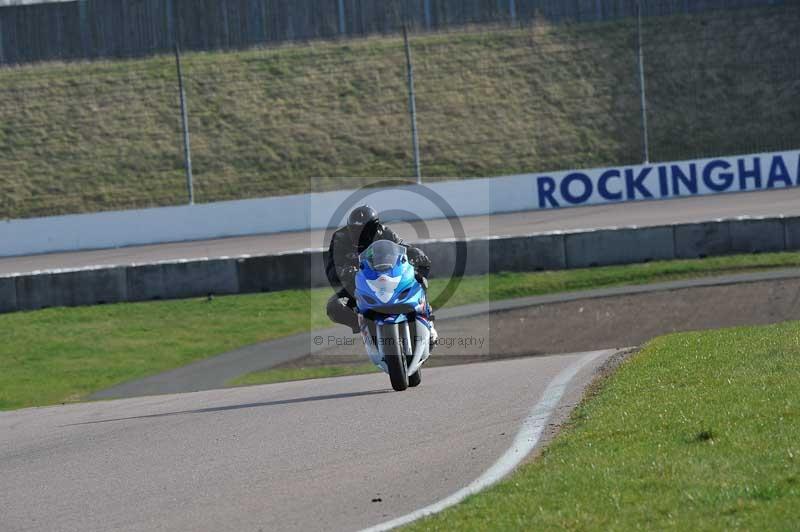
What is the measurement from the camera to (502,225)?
3070 centimetres

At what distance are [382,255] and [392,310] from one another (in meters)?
0.51

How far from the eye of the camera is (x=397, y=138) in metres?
40.2

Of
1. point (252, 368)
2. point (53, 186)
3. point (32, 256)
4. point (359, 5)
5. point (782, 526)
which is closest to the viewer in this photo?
point (782, 526)

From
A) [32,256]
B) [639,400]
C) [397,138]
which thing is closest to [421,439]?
[639,400]

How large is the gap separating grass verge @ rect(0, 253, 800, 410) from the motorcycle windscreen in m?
8.68

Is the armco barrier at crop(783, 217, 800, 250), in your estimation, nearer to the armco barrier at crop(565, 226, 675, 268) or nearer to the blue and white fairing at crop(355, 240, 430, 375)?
the armco barrier at crop(565, 226, 675, 268)

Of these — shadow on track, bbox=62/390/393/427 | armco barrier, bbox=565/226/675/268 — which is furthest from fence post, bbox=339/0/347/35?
shadow on track, bbox=62/390/393/427

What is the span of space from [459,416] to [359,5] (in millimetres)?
36266

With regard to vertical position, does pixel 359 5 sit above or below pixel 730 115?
above

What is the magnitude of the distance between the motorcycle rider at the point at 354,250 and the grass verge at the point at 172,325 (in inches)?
309

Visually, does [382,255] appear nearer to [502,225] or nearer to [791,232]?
[791,232]

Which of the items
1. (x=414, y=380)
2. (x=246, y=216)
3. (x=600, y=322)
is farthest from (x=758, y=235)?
(x=246, y=216)

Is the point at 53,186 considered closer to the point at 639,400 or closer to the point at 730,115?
the point at 730,115

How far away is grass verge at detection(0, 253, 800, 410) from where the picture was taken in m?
19.5
